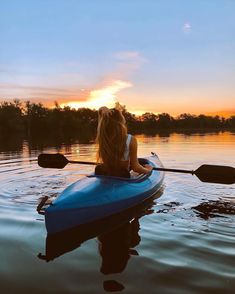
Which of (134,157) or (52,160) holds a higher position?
(134,157)

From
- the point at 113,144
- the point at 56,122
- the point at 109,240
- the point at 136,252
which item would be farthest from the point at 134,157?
the point at 56,122

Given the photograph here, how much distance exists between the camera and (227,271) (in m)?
3.41

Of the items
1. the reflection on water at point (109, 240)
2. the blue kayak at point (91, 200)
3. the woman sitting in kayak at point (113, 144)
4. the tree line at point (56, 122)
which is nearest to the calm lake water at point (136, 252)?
the reflection on water at point (109, 240)

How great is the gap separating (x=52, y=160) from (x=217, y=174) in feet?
11.9

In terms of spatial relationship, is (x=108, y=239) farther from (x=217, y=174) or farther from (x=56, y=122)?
(x=56, y=122)

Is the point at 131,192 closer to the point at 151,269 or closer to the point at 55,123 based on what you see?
the point at 151,269

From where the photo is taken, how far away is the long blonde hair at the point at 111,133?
5402 millimetres

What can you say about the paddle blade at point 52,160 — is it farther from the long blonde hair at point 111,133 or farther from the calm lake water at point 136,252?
the long blonde hair at point 111,133

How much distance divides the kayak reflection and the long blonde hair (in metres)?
1.06

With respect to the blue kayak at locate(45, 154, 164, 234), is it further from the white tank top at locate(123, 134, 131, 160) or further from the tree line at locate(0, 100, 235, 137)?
the tree line at locate(0, 100, 235, 137)

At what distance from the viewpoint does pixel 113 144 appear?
18.1 feet

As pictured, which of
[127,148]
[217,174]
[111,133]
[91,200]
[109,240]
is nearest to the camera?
[109,240]

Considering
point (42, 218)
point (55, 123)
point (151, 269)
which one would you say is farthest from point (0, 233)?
point (55, 123)

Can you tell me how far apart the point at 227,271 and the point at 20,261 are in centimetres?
224
